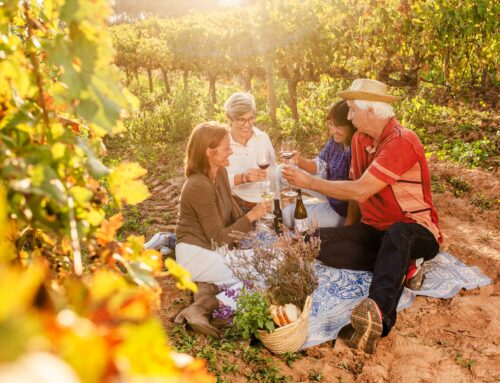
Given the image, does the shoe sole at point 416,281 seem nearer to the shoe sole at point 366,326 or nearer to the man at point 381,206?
the man at point 381,206

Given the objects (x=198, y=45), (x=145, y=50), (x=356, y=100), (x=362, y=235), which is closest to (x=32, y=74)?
(x=356, y=100)

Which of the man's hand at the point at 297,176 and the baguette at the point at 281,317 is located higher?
the man's hand at the point at 297,176

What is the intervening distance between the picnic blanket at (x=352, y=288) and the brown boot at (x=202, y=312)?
27.2 inches

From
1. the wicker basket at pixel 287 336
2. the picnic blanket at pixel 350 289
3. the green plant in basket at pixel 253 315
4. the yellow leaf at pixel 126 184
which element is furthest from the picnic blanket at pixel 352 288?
the yellow leaf at pixel 126 184

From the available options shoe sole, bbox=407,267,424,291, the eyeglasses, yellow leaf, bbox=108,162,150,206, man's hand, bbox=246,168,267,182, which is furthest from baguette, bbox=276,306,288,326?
the eyeglasses

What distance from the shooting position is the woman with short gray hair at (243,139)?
4.30 metres

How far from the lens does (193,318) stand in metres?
3.06

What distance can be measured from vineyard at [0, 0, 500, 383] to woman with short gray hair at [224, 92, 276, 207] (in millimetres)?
1103

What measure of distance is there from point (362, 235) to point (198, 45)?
40.1ft

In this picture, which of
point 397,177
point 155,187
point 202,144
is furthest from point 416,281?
point 155,187

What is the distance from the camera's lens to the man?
113 inches

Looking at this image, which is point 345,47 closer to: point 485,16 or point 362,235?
point 485,16

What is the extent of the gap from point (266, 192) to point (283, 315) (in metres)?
1.35

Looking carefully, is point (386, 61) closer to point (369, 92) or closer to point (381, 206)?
point (369, 92)
